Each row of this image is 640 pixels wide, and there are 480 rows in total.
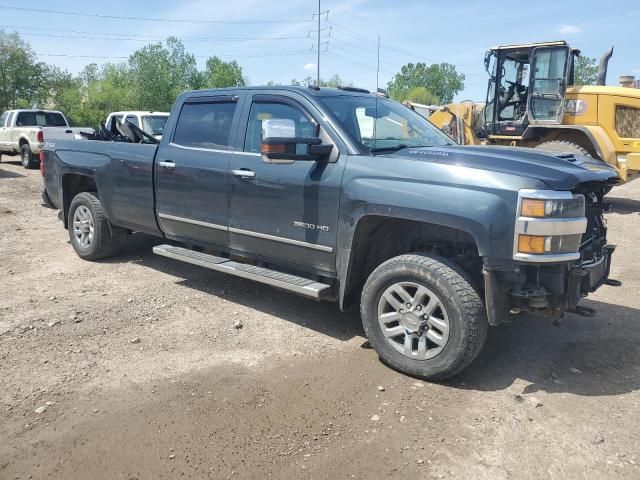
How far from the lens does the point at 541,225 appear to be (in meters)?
3.27

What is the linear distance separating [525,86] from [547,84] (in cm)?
74

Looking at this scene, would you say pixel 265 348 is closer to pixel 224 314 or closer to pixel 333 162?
pixel 224 314

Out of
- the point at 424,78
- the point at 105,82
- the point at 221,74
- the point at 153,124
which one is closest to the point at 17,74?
the point at 105,82

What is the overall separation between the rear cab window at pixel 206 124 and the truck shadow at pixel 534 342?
153 cm

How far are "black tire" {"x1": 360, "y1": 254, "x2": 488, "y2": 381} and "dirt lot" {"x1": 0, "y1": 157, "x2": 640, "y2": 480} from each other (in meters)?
0.14

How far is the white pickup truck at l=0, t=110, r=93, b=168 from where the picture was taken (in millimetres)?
17156

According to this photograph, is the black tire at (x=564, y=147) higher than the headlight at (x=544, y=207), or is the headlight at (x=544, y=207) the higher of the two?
the black tire at (x=564, y=147)

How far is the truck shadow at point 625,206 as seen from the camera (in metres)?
11.3

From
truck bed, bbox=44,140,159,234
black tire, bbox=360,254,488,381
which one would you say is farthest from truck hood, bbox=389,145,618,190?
truck bed, bbox=44,140,159,234

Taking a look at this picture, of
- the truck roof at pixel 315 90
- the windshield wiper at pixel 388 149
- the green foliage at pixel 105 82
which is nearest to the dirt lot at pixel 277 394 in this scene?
the windshield wiper at pixel 388 149

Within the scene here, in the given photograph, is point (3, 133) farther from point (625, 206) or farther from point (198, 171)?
point (625, 206)

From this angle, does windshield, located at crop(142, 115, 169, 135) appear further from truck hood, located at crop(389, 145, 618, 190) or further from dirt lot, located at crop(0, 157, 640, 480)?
truck hood, located at crop(389, 145, 618, 190)

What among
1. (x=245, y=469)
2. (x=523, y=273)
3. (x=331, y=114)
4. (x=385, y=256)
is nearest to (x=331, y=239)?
(x=385, y=256)

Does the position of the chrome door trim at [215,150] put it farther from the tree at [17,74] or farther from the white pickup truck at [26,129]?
the tree at [17,74]
